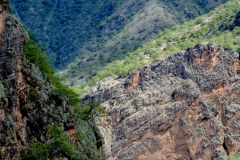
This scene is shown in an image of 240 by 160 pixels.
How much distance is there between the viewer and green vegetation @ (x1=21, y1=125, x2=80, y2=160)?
1537 inches

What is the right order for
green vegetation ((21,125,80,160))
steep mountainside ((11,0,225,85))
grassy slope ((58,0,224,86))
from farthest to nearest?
1. steep mountainside ((11,0,225,85))
2. grassy slope ((58,0,224,86))
3. green vegetation ((21,125,80,160))

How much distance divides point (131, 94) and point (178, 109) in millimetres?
15905

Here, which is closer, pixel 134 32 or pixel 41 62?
pixel 41 62

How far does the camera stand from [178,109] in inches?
3957

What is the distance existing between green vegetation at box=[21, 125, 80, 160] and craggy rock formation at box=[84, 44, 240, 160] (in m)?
54.0

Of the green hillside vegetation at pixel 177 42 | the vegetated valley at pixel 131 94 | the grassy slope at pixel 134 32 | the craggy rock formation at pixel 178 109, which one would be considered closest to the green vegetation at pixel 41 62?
the vegetated valley at pixel 131 94

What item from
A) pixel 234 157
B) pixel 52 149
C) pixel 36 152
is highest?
pixel 36 152

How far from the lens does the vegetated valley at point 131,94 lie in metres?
41.0

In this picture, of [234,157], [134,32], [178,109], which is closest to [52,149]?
[234,157]

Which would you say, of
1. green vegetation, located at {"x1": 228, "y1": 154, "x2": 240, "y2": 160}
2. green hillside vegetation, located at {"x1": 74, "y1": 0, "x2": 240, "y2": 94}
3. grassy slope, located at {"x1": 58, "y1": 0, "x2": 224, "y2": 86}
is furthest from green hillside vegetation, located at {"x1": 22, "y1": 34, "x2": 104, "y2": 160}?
grassy slope, located at {"x1": 58, "y1": 0, "x2": 224, "y2": 86}


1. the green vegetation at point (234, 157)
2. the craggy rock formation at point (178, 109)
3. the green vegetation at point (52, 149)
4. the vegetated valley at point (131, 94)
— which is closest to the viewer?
the green vegetation at point (52, 149)

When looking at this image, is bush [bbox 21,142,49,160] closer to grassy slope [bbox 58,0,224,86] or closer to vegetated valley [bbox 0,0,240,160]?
vegetated valley [bbox 0,0,240,160]

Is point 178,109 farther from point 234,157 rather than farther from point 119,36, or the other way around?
point 119,36

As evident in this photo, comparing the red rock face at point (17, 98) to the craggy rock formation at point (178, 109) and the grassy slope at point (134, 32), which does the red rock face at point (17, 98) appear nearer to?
the craggy rock formation at point (178, 109)
